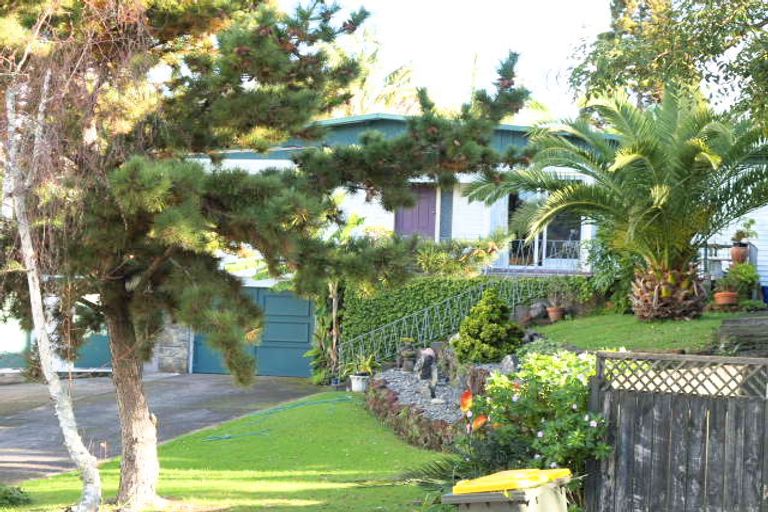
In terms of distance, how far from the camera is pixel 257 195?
10.2m

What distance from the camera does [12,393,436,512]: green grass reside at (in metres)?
11.0

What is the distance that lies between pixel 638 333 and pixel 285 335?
1172 cm

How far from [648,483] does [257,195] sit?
4692mm

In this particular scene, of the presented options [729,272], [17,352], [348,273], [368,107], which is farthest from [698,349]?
[368,107]

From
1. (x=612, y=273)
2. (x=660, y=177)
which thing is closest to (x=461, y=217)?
(x=612, y=273)

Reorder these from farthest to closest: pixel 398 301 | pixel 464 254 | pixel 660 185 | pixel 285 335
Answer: pixel 285 335 < pixel 398 301 < pixel 660 185 < pixel 464 254

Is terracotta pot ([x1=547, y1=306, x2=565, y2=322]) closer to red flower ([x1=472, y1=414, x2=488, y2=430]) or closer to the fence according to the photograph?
red flower ([x1=472, y1=414, x2=488, y2=430])

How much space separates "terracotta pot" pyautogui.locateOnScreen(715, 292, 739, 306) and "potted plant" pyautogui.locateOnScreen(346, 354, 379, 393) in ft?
23.9

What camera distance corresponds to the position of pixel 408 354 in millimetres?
21609

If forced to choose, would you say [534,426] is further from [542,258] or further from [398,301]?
[542,258]

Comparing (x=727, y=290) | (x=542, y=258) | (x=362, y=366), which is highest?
(x=542, y=258)

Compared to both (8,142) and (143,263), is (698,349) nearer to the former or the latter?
(143,263)

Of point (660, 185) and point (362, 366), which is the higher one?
point (660, 185)

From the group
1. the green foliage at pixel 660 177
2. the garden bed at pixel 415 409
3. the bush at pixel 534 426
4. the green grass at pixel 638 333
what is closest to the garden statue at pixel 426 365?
the garden bed at pixel 415 409
